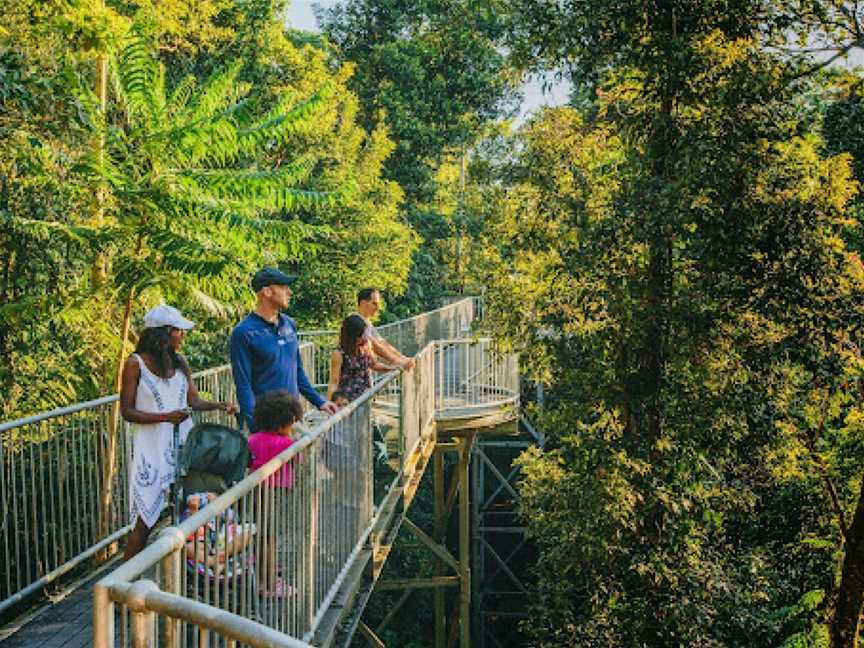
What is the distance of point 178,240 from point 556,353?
11.2 feet

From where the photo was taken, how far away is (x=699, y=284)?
308 inches

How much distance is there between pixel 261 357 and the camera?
5.73m

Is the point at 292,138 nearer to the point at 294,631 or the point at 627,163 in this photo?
the point at 627,163

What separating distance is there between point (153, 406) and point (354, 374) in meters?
2.71

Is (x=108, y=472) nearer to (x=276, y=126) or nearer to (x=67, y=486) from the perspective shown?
(x=67, y=486)

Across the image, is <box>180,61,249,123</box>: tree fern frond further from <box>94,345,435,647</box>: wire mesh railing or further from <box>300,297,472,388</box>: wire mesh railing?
<box>300,297,472,388</box>: wire mesh railing

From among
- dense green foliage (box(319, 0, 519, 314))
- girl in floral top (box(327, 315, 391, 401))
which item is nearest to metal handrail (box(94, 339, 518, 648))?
girl in floral top (box(327, 315, 391, 401))

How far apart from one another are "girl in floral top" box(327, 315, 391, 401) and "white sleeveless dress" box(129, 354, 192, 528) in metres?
2.38

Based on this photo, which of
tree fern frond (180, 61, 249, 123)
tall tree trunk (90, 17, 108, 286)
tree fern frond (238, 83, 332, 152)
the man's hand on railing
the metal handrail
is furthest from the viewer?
tree fern frond (238, 83, 332, 152)

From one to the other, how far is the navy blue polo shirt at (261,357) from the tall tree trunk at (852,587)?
6367 mm

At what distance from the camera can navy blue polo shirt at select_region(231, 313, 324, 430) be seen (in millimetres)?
5566

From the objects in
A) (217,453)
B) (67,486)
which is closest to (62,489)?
(67,486)

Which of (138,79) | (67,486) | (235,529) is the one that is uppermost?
(138,79)

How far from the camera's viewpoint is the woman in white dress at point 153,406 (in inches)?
207
